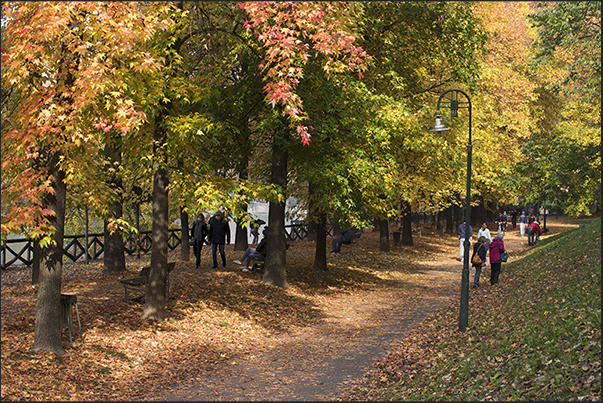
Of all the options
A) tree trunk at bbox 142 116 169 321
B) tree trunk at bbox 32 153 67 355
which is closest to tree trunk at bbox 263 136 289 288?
tree trunk at bbox 142 116 169 321

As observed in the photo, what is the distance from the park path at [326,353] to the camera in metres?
8.68

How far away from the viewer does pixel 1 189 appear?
8.10m

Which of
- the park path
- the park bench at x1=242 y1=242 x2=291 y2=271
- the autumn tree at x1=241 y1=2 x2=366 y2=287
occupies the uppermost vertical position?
the autumn tree at x1=241 y1=2 x2=366 y2=287

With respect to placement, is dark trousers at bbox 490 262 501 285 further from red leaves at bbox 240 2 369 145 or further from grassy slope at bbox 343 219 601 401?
red leaves at bbox 240 2 369 145

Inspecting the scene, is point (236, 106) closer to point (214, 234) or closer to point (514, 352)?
point (214, 234)

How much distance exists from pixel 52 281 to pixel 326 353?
5.43m

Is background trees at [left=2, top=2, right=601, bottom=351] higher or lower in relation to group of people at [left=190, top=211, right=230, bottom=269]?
higher

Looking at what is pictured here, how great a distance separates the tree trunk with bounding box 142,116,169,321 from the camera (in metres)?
11.8

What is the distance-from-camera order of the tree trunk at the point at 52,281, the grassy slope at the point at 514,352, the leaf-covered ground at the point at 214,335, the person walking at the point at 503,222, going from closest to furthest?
1. the grassy slope at the point at 514,352
2. the leaf-covered ground at the point at 214,335
3. the tree trunk at the point at 52,281
4. the person walking at the point at 503,222

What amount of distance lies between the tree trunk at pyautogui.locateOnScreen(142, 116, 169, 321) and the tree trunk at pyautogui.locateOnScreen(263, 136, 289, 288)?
4457 millimetres

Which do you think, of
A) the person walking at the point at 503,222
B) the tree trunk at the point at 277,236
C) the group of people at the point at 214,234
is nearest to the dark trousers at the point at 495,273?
the tree trunk at the point at 277,236

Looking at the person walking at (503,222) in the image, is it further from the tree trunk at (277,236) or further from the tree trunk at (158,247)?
the tree trunk at (158,247)

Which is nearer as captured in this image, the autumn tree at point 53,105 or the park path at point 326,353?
the autumn tree at point 53,105

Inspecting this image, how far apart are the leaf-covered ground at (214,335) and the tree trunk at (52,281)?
259 millimetres
